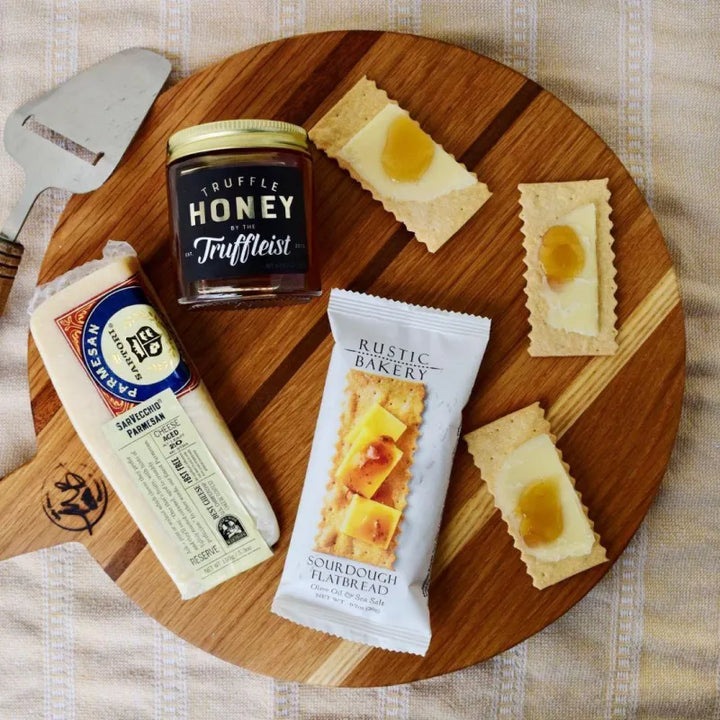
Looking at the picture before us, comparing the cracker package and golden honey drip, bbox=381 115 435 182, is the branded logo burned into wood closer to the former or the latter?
the cracker package

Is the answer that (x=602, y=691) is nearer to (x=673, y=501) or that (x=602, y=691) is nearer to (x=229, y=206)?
(x=673, y=501)

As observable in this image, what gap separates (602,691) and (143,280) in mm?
1064

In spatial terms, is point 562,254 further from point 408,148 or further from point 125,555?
point 125,555

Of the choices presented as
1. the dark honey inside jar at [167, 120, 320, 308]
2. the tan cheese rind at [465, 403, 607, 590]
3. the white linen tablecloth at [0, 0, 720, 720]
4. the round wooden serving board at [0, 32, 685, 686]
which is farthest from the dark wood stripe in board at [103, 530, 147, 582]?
the tan cheese rind at [465, 403, 607, 590]

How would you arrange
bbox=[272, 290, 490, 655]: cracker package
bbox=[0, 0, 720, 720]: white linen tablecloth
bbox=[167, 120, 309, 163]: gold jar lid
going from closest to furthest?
bbox=[167, 120, 309, 163]: gold jar lid
bbox=[272, 290, 490, 655]: cracker package
bbox=[0, 0, 720, 720]: white linen tablecloth

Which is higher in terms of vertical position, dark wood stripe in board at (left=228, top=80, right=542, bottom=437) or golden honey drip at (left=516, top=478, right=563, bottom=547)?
dark wood stripe in board at (left=228, top=80, right=542, bottom=437)

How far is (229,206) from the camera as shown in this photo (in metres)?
0.95

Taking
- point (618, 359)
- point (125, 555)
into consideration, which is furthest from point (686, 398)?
point (125, 555)

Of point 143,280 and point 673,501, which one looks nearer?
point 143,280

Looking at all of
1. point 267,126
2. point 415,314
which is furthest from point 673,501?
point 267,126

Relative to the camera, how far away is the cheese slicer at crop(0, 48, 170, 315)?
109 centimetres

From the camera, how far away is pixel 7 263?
43.4 inches

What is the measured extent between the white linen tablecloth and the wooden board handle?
4.6 inches

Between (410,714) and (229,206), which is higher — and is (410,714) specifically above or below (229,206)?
below
